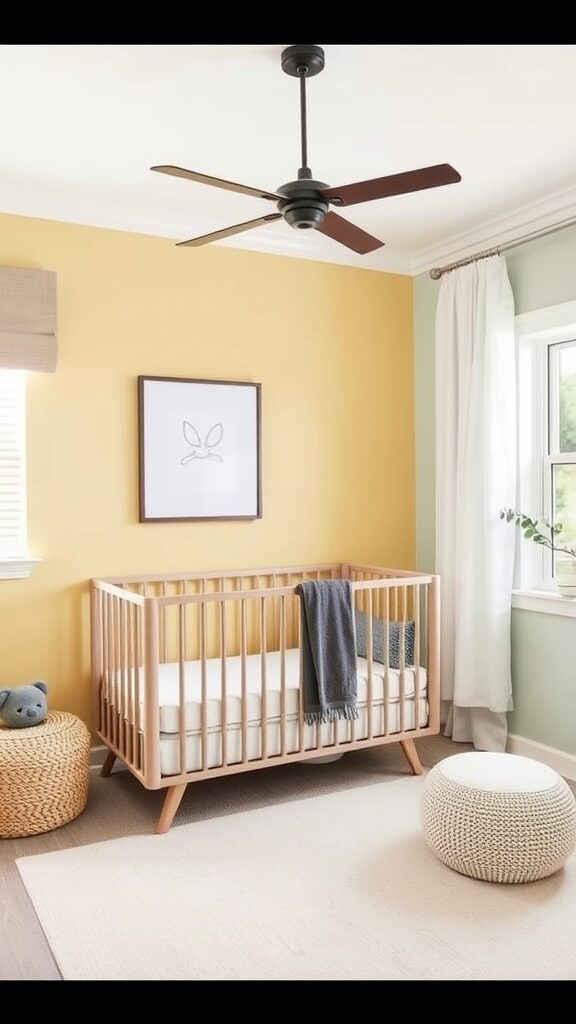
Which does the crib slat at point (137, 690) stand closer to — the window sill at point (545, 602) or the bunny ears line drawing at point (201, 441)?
the bunny ears line drawing at point (201, 441)

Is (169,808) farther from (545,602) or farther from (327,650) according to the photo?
(545,602)

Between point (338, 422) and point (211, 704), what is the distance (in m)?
1.66

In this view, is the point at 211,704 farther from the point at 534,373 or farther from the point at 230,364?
the point at 534,373

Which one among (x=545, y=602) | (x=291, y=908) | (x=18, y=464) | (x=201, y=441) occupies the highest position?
(x=201, y=441)

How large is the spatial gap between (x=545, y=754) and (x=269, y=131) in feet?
8.89

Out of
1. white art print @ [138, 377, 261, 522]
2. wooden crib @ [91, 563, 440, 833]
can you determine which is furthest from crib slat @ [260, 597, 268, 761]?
white art print @ [138, 377, 261, 522]

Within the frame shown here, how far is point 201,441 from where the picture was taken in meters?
3.61

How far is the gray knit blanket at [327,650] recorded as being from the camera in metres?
3.05

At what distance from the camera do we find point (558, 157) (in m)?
2.94

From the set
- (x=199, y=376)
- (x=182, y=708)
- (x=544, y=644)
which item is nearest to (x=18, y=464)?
(x=199, y=376)

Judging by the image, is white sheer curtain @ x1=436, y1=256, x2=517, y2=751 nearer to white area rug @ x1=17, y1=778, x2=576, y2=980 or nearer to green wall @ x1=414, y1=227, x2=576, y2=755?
green wall @ x1=414, y1=227, x2=576, y2=755
